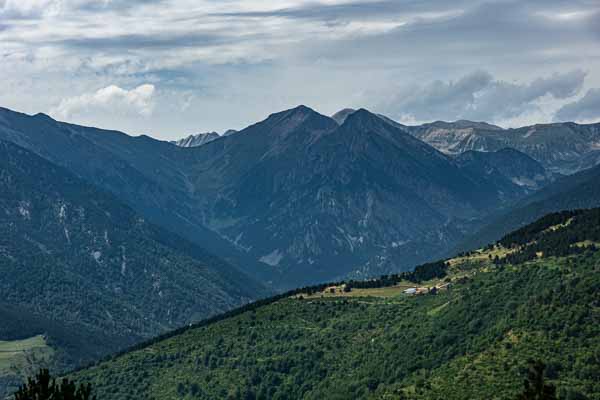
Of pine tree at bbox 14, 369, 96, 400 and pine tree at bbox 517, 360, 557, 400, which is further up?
pine tree at bbox 14, 369, 96, 400

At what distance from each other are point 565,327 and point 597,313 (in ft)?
27.4

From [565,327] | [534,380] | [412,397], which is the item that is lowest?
[412,397]

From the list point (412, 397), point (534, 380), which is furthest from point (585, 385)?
point (534, 380)

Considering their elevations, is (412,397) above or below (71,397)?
below

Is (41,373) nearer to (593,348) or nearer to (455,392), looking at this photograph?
(455,392)

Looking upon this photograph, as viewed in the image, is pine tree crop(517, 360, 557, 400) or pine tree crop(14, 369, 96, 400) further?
pine tree crop(14, 369, 96, 400)

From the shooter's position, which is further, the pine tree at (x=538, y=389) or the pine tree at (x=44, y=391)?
the pine tree at (x=44, y=391)

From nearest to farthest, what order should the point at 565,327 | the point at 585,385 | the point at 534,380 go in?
the point at 534,380, the point at 585,385, the point at 565,327

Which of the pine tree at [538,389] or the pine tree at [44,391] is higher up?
the pine tree at [44,391]

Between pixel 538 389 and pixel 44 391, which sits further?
pixel 44 391

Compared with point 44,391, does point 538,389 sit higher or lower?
lower

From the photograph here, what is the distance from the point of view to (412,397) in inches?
7687

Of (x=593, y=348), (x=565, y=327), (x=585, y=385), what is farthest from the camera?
(x=565, y=327)

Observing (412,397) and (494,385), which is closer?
(494,385)
